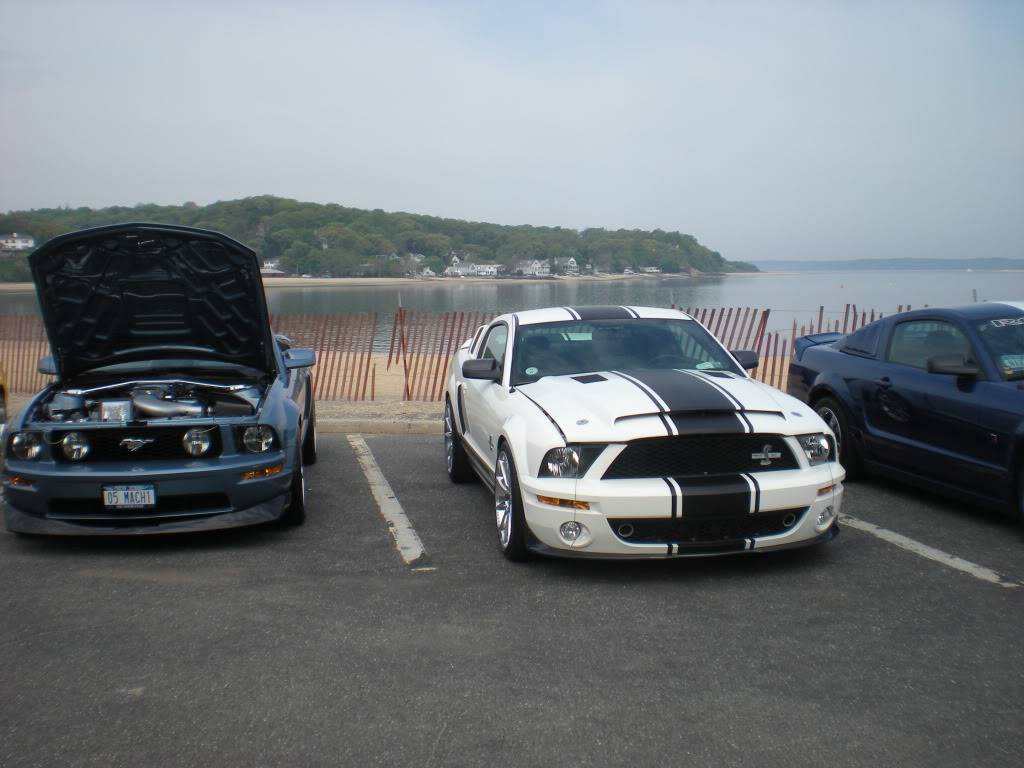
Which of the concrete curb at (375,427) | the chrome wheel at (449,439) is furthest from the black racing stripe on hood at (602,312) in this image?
the concrete curb at (375,427)

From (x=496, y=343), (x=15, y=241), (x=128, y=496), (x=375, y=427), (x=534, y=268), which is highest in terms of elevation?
(x=496, y=343)

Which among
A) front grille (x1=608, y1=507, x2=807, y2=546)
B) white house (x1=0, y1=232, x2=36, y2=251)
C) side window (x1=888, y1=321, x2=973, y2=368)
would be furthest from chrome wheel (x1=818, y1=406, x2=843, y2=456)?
white house (x1=0, y1=232, x2=36, y2=251)

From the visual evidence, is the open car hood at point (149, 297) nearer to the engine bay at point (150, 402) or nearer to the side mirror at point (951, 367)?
the engine bay at point (150, 402)

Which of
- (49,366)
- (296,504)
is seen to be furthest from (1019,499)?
(49,366)

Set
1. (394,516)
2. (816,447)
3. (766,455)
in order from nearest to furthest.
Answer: (766,455), (816,447), (394,516)

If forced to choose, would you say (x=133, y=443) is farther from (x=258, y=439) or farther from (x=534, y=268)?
(x=534, y=268)

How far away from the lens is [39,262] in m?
6.68

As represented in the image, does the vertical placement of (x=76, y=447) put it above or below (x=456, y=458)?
above

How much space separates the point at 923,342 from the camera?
23.8 feet

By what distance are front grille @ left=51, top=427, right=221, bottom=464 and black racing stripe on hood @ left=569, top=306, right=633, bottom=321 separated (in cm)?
274

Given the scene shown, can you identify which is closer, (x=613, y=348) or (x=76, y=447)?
(x=76, y=447)

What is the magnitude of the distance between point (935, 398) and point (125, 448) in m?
5.35

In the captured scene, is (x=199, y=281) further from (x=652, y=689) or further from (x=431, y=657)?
(x=652, y=689)

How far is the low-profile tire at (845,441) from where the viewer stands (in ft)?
25.3
